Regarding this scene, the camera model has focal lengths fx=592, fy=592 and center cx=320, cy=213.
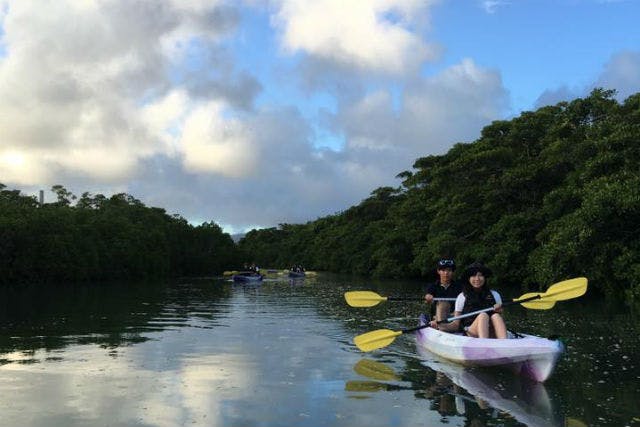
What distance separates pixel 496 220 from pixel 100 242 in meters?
47.1

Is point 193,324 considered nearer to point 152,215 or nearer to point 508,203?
point 508,203

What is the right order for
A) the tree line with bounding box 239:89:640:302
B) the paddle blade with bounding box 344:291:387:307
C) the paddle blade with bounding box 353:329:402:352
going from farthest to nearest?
1. the tree line with bounding box 239:89:640:302
2. the paddle blade with bounding box 344:291:387:307
3. the paddle blade with bounding box 353:329:402:352

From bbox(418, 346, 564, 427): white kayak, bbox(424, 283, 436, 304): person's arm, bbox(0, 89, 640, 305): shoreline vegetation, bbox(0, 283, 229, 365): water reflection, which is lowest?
bbox(418, 346, 564, 427): white kayak

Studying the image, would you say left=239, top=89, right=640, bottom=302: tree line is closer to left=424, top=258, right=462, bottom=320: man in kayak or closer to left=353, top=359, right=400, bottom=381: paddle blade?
left=424, top=258, right=462, bottom=320: man in kayak

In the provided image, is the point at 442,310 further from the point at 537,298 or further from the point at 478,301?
the point at 537,298

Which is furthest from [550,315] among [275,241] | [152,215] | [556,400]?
[275,241]

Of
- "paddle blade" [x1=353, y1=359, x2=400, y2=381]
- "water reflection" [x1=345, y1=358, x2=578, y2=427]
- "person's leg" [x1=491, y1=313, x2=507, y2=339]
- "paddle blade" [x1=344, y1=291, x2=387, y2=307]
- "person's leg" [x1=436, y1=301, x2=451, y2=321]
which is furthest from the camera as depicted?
"paddle blade" [x1=344, y1=291, x2=387, y2=307]

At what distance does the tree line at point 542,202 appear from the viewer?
906 inches

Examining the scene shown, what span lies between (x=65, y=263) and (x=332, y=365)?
2137 inches

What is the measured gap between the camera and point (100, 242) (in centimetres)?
6825

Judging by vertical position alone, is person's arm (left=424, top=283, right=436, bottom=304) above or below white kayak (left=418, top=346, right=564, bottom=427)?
above

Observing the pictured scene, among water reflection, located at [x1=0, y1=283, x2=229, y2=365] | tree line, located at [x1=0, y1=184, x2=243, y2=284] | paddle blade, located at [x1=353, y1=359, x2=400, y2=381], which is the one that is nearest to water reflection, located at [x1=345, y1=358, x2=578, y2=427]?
paddle blade, located at [x1=353, y1=359, x2=400, y2=381]

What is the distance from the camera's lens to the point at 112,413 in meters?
7.36

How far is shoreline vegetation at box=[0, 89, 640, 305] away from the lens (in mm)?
23375
